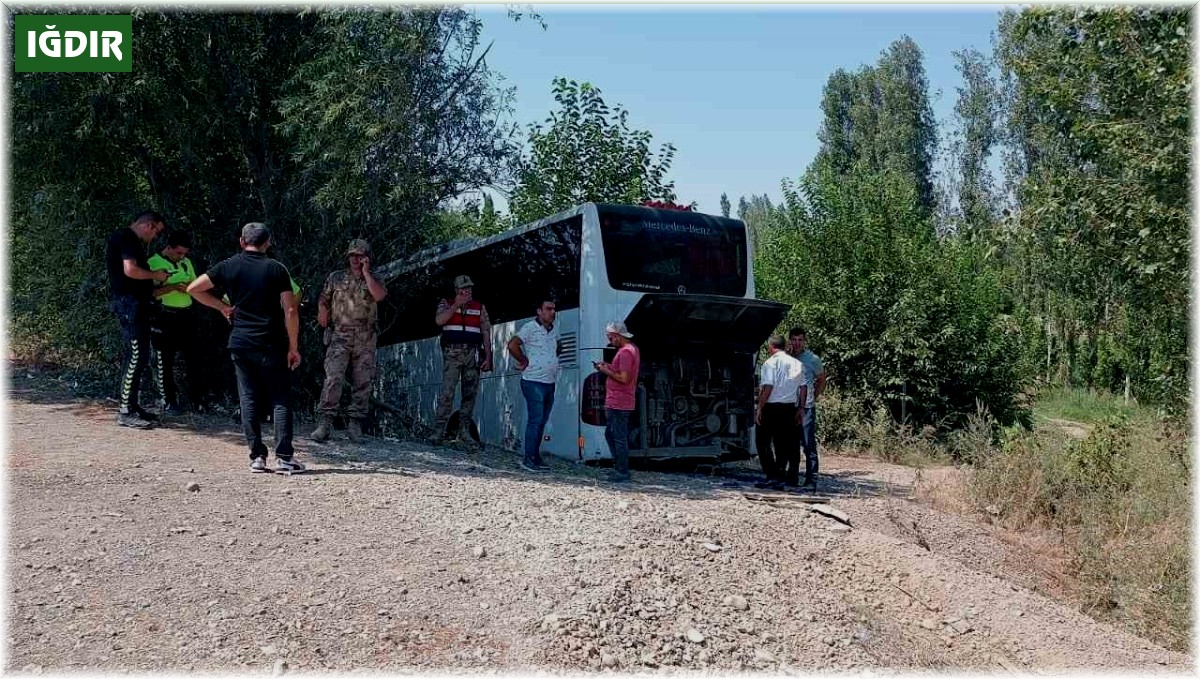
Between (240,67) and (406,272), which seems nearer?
(240,67)

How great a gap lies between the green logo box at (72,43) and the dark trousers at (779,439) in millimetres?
7199

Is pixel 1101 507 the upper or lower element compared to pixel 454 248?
lower

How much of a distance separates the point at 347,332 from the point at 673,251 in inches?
151

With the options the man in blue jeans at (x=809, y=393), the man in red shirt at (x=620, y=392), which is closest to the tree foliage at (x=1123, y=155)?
the man in blue jeans at (x=809, y=393)

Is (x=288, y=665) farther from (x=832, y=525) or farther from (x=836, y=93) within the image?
(x=836, y=93)

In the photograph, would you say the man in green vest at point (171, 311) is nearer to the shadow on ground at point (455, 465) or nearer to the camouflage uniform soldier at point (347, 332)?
the shadow on ground at point (455, 465)

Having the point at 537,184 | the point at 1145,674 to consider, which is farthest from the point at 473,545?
the point at 537,184

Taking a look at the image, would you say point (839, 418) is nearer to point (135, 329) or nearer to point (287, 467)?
point (287, 467)

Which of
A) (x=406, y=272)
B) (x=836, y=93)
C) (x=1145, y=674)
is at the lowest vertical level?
(x=1145, y=674)

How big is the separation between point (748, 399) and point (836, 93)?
3792 cm

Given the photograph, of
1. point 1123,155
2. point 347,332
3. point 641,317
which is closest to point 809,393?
point 641,317

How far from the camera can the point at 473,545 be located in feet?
22.6

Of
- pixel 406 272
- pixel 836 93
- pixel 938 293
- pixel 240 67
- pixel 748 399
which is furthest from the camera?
pixel 836 93

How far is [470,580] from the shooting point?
6.27 m
